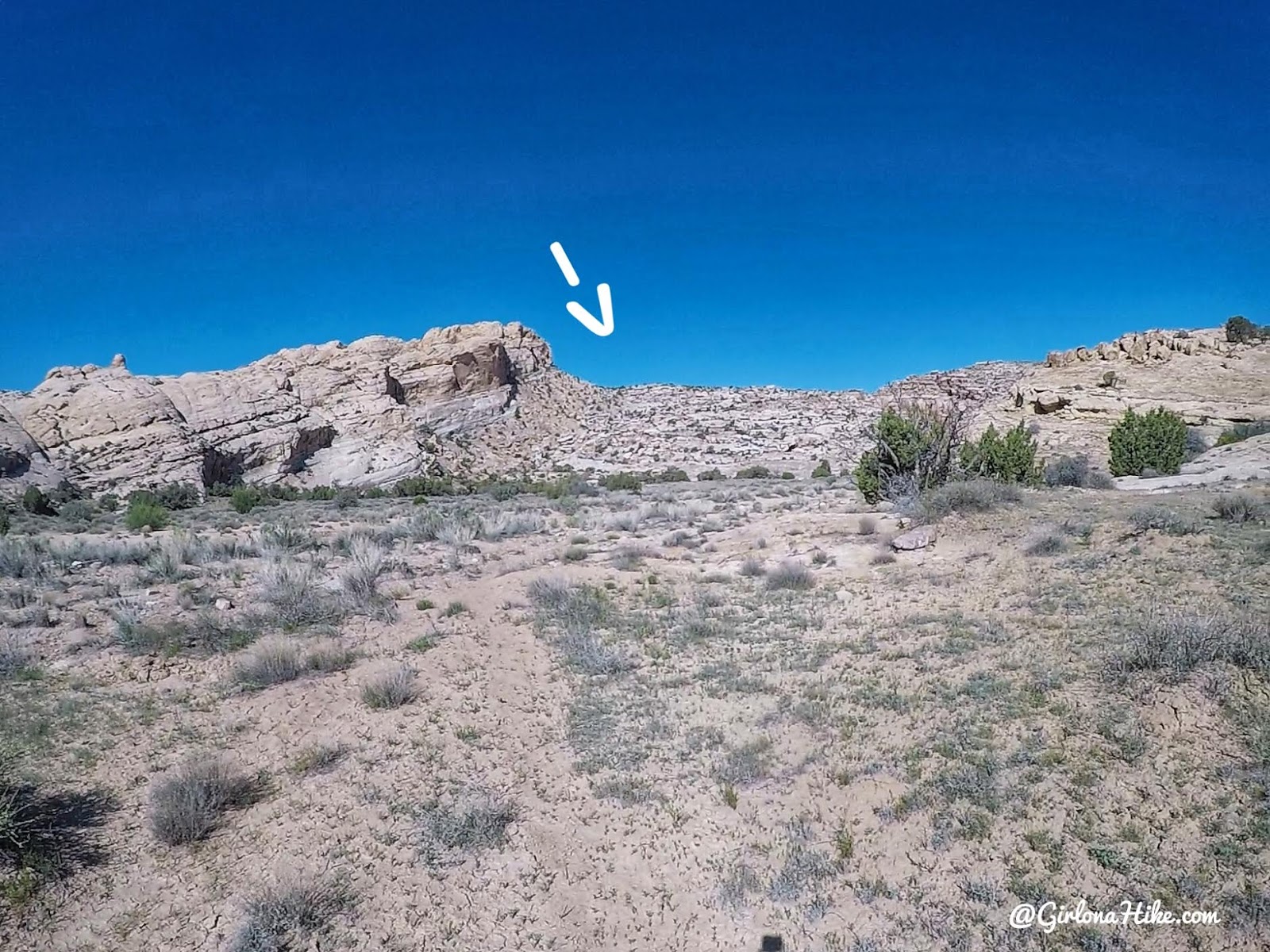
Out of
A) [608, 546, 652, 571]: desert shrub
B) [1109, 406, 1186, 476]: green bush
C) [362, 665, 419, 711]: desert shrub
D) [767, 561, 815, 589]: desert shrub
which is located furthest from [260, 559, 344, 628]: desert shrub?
[1109, 406, 1186, 476]: green bush

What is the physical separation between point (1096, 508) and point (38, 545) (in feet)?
71.5

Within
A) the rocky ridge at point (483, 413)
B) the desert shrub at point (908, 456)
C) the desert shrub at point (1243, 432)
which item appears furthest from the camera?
the rocky ridge at point (483, 413)

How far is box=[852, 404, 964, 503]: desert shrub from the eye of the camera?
17355 millimetres

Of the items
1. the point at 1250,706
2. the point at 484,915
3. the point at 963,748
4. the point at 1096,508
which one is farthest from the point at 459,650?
the point at 1096,508

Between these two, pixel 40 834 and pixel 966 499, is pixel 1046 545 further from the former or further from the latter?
pixel 40 834

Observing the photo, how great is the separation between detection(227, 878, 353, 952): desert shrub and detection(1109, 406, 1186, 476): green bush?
2392 centimetres

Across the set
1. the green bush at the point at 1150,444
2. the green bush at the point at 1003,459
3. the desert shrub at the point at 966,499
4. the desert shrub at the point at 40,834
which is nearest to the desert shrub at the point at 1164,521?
the desert shrub at the point at 966,499

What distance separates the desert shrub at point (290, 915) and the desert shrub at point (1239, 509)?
12718mm

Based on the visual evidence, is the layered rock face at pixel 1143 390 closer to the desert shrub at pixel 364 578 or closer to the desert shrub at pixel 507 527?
the desert shrub at pixel 507 527

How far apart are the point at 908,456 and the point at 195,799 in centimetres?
1683

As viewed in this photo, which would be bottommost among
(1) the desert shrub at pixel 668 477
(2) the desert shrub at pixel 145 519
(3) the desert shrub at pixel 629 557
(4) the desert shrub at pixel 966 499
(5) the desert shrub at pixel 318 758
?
(5) the desert shrub at pixel 318 758

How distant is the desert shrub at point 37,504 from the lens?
25.3 m

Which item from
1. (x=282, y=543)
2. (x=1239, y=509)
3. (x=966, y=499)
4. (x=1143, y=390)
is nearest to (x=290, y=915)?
(x=282, y=543)

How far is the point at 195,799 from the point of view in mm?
4711
